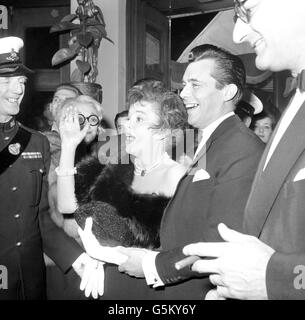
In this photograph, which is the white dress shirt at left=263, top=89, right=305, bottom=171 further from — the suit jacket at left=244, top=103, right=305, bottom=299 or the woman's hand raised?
the woman's hand raised

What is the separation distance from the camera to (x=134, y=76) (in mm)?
1183

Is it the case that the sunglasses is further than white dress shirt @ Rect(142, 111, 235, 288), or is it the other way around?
the sunglasses

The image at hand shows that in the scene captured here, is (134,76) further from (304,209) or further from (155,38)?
(304,209)

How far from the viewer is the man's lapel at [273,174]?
76cm

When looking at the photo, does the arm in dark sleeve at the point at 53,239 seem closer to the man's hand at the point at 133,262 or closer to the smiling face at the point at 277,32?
the man's hand at the point at 133,262

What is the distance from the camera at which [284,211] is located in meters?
0.78

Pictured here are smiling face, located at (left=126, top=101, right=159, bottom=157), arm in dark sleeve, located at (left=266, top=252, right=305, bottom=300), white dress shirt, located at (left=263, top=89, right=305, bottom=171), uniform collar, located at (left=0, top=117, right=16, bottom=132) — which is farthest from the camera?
uniform collar, located at (left=0, top=117, right=16, bottom=132)

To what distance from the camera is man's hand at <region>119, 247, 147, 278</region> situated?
1.03 m

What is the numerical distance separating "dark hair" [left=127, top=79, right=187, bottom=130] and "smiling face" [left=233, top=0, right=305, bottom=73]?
0.69 ft

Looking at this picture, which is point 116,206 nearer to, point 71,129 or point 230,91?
point 71,129

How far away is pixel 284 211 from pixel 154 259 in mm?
336

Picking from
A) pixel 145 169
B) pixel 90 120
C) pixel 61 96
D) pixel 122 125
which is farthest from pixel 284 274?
pixel 61 96

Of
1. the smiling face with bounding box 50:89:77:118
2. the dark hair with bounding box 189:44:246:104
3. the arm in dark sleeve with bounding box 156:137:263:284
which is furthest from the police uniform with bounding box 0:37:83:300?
the dark hair with bounding box 189:44:246:104


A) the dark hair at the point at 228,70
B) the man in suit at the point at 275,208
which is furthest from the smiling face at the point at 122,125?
the man in suit at the point at 275,208
